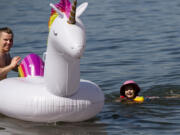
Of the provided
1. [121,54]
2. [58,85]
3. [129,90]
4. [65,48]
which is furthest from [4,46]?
[121,54]

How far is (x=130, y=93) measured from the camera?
24.3ft

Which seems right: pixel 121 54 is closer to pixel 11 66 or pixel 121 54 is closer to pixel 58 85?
pixel 11 66

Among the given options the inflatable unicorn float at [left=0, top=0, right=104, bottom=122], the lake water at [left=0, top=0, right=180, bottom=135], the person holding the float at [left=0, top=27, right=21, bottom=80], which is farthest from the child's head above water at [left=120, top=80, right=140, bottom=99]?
the person holding the float at [left=0, top=27, right=21, bottom=80]

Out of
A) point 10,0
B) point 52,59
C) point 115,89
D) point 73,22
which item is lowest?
point 115,89

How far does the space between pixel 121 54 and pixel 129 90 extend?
3.08 meters

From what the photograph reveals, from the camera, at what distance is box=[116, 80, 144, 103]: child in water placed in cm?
738

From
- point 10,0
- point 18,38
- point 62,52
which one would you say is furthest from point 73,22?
point 10,0

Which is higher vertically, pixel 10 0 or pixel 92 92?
pixel 10 0

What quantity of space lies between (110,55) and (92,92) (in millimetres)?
4494

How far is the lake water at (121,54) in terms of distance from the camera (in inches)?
247

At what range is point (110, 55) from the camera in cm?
1042

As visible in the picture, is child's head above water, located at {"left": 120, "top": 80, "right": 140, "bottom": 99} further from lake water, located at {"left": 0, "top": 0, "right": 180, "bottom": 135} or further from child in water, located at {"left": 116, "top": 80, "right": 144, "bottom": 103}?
lake water, located at {"left": 0, "top": 0, "right": 180, "bottom": 135}

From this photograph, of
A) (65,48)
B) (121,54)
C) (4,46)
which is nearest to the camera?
(65,48)

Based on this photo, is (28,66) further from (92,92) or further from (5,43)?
(92,92)
